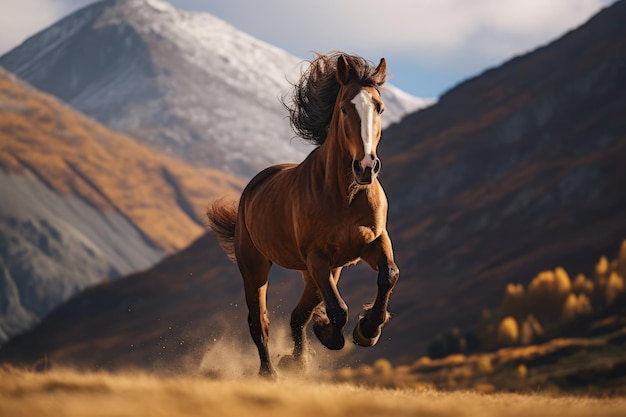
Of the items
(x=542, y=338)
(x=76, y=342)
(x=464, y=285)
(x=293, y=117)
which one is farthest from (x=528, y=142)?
(x=293, y=117)

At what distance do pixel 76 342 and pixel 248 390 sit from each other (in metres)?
135

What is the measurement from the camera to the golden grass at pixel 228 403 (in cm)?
762

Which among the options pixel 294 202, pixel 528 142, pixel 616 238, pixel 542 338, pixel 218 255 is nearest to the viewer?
pixel 294 202

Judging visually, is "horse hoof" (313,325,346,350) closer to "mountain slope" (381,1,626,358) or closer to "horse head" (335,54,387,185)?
"horse head" (335,54,387,185)

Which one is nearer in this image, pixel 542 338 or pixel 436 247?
pixel 542 338

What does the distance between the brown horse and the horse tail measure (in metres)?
1.72

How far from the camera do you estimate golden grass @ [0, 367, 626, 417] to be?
762 centimetres

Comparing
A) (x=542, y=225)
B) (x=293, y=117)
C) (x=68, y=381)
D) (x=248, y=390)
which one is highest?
(x=293, y=117)

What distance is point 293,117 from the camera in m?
11.9

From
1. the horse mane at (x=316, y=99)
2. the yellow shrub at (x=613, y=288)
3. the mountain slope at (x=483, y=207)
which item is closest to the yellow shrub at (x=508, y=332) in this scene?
the mountain slope at (x=483, y=207)

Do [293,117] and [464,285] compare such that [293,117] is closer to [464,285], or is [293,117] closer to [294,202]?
[294,202]

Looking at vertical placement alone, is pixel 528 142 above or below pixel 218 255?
above

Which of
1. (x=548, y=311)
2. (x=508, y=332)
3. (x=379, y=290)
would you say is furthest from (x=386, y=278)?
(x=548, y=311)

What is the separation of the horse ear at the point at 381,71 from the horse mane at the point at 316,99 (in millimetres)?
279
